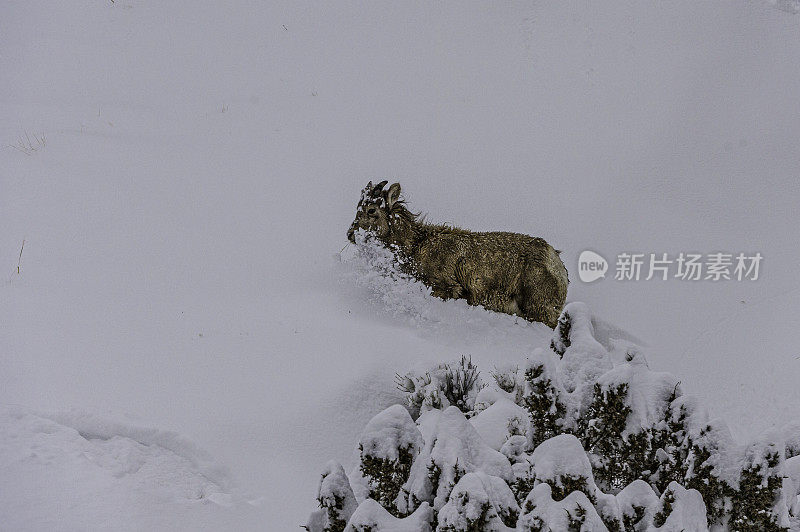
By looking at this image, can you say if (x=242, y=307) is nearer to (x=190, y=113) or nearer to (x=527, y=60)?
(x=190, y=113)

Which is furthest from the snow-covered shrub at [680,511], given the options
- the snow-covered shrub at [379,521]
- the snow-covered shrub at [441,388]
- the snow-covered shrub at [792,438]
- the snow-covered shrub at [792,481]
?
the snow-covered shrub at [441,388]

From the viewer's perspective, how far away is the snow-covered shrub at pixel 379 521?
2951 millimetres

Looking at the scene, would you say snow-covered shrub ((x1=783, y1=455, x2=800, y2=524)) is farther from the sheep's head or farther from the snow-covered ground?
the sheep's head

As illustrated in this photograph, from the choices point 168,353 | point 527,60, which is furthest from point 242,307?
point 527,60

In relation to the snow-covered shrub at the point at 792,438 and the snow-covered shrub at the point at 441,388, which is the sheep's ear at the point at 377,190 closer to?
the snow-covered shrub at the point at 441,388

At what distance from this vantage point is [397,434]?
3354 mm

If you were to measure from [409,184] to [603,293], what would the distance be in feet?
9.60

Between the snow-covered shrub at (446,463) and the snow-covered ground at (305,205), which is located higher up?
the snow-covered ground at (305,205)

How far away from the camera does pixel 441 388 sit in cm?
561

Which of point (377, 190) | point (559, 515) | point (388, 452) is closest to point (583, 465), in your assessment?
point (559, 515)

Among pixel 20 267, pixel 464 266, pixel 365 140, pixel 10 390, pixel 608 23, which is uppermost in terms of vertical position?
pixel 608 23

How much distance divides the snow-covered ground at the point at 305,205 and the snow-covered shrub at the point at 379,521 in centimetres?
146

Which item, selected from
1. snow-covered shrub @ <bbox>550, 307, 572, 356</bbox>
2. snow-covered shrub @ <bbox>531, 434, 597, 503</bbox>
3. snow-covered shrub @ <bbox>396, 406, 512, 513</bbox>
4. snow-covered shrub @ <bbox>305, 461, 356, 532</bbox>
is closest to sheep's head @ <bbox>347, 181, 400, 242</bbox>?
snow-covered shrub @ <bbox>550, 307, 572, 356</bbox>

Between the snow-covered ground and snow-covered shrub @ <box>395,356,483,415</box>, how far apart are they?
0.21 meters
